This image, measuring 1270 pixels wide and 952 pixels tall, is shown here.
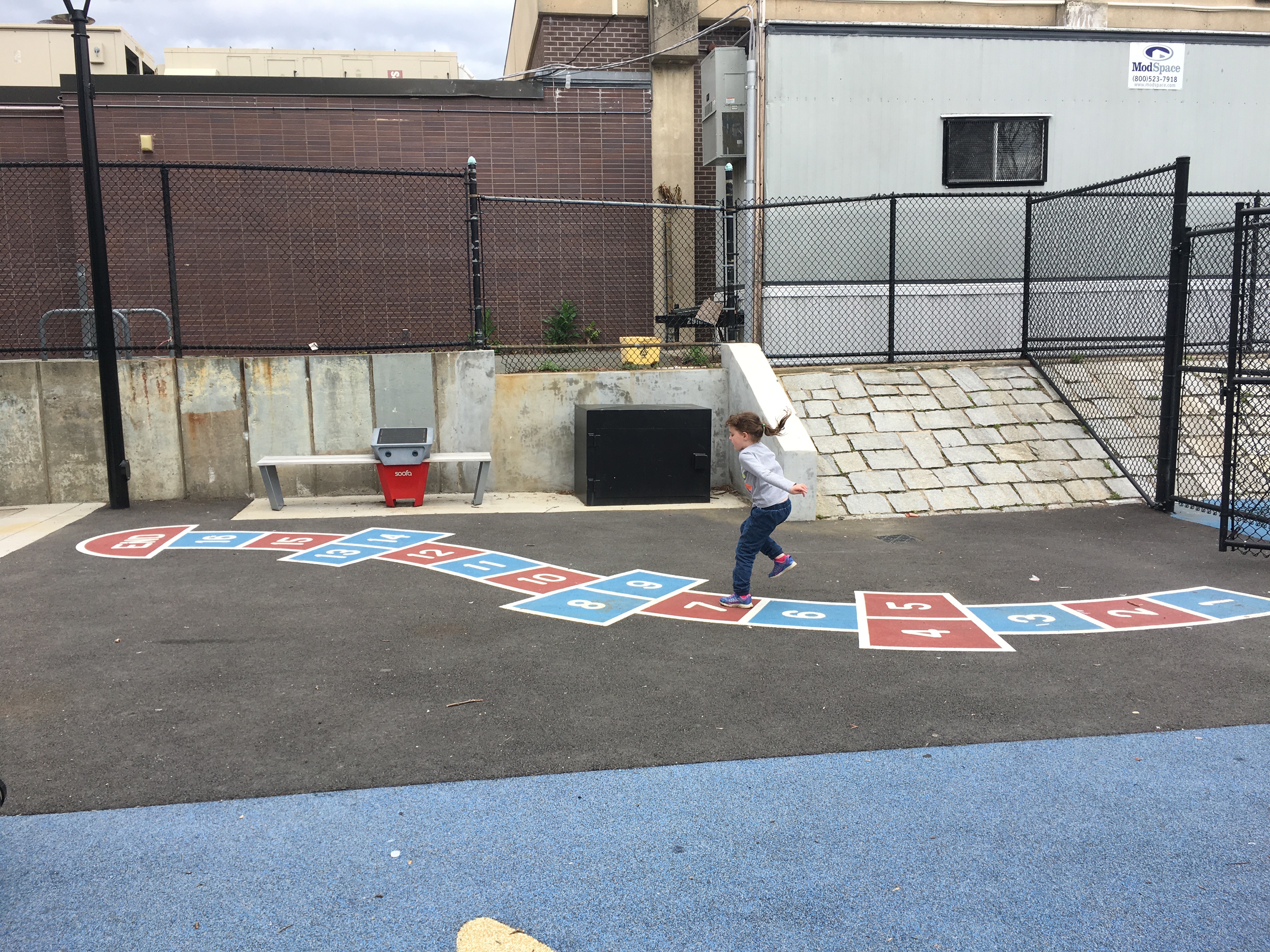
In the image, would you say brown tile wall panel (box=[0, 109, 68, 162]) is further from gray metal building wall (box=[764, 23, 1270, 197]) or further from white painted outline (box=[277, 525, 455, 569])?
gray metal building wall (box=[764, 23, 1270, 197])

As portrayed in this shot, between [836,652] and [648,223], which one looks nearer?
[836,652]

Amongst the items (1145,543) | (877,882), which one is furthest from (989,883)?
(1145,543)

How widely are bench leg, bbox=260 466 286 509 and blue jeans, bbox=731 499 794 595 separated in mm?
5758

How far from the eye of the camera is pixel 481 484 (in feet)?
34.5

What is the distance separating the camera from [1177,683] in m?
5.11

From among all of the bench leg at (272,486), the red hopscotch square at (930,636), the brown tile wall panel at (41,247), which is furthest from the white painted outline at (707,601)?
the brown tile wall panel at (41,247)

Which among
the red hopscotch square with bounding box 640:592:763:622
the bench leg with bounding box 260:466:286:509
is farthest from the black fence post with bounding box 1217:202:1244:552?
the bench leg with bounding box 260:466:286:509

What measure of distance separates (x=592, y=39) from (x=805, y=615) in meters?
13.8

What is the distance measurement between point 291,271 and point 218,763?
1245 centimetres

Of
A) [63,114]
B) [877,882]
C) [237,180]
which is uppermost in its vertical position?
[63,114]

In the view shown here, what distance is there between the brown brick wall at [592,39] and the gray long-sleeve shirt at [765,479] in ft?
41.0

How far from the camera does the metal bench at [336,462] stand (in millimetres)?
10188

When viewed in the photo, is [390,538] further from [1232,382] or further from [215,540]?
[1232,382]

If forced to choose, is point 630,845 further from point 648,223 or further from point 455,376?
point 648,223
